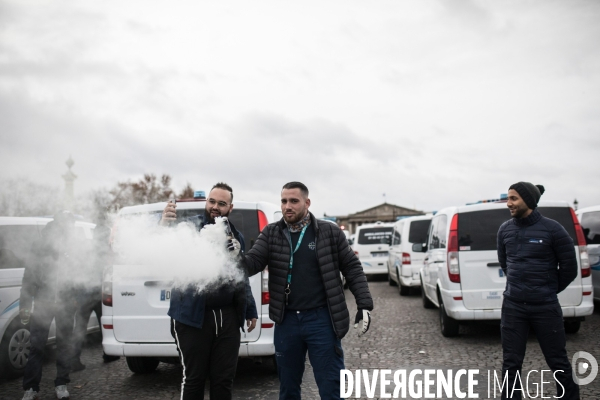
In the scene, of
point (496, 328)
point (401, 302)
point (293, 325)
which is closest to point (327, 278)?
point (293, 325)

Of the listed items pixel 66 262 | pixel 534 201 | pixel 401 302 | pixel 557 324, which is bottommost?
pixel 401 302

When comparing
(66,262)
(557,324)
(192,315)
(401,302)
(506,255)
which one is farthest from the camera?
(401,302)

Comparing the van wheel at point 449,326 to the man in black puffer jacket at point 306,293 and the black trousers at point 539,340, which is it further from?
the man in black puffer jacket at point 306,293

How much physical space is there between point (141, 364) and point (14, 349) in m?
1.51

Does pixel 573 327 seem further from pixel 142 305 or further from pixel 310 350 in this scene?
pixel 142 305

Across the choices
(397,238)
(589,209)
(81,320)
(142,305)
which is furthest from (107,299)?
(397,238)

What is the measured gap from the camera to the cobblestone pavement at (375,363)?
5.55 meters

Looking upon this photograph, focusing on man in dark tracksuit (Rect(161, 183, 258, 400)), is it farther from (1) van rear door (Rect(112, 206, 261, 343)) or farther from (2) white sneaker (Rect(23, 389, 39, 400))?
(2) white sneaker (Rect(23, 389, 39, 400))

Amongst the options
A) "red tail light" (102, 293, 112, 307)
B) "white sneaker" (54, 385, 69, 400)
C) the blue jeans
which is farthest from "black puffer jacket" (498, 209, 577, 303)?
"white sneaker" (54, 385, 69, 400)

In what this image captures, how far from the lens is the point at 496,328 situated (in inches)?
359

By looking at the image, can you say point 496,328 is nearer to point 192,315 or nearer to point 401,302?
point 401,302

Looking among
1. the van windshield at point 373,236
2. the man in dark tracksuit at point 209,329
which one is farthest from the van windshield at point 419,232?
the man in dark tracksuit at point 209,329

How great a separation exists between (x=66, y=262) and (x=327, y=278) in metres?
3.45

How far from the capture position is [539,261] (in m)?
4.36
